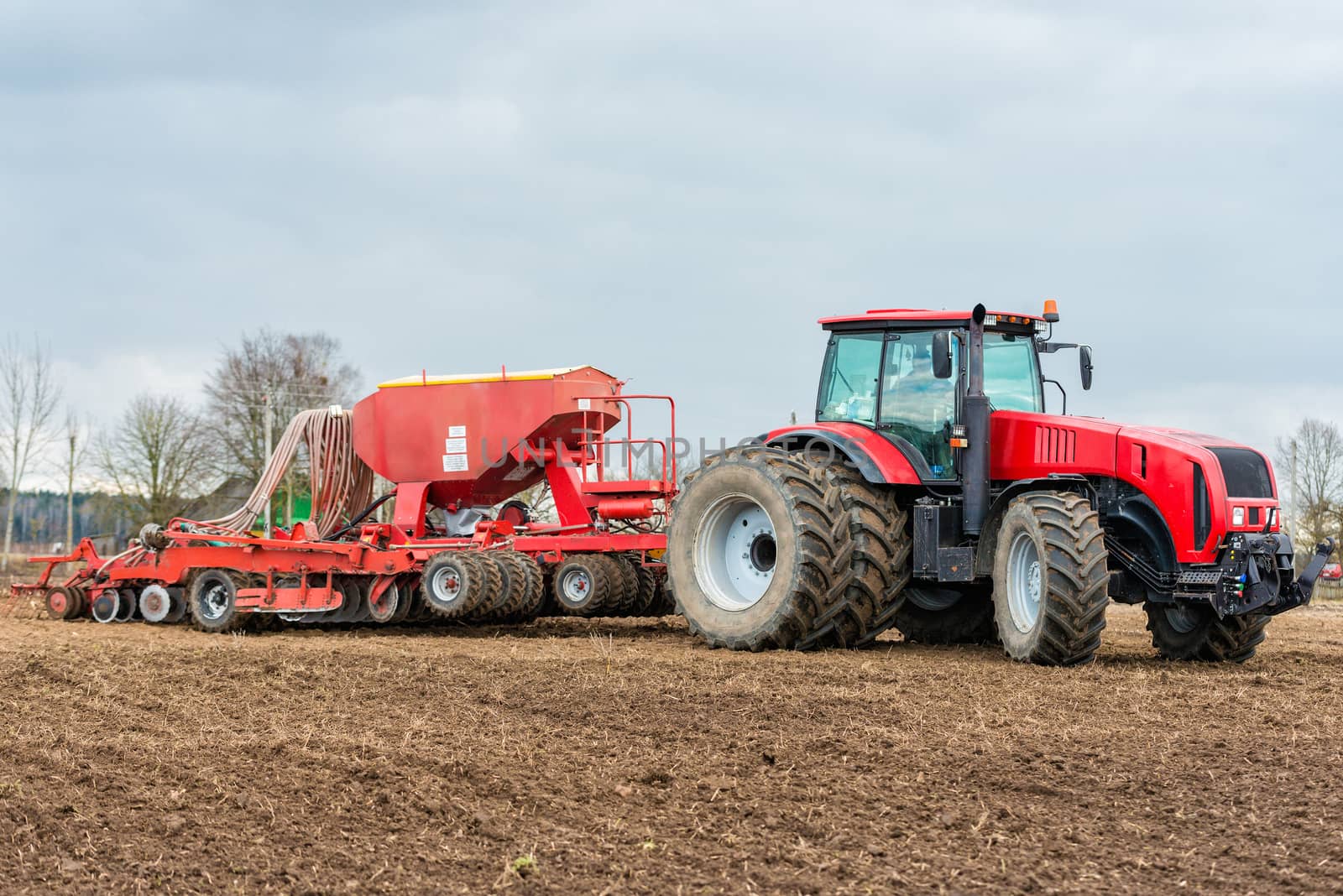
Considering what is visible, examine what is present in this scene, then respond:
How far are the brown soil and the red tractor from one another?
22.3 inches

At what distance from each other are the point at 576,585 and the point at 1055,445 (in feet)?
17.0

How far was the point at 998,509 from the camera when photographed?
9.70 meters

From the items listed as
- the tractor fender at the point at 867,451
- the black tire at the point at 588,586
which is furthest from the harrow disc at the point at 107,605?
the tractor fender at the point at 867,451

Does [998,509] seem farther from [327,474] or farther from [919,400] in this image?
[327,474]

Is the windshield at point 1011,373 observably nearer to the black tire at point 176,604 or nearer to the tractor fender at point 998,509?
the tractor fender at point 998,509

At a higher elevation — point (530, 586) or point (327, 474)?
point (327, 474)

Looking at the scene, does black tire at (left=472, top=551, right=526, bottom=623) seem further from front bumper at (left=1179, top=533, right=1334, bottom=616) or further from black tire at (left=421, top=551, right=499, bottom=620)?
front bumper at (left=1179, top=533, right=1334, bottom=616)

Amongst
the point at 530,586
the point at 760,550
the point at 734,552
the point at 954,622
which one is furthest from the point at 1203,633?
the point at 530,586

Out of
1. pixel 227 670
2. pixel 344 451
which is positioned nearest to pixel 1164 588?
pixel 227 670

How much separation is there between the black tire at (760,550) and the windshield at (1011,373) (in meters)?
1.41

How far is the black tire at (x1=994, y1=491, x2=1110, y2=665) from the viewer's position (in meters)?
8.61

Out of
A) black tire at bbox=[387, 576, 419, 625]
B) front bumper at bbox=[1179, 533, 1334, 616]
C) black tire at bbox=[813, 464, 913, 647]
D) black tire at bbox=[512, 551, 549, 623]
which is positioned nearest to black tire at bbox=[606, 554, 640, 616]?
black tire at bbox=[512, 551, 549, 623]

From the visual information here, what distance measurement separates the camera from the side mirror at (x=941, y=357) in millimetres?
9594

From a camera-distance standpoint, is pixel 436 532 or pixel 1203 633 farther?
pixel 436 532
